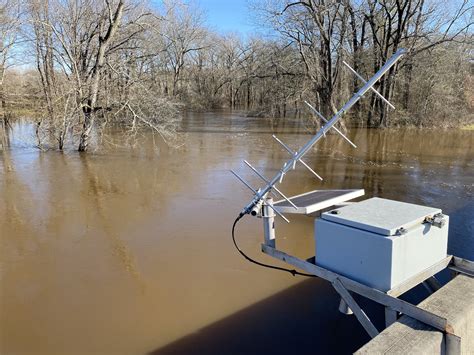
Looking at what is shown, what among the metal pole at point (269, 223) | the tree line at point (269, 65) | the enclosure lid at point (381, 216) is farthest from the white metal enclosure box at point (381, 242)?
the tree line at point (269, 65)

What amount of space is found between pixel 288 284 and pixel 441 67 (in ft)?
69.9

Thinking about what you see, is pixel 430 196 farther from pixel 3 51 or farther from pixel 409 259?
pixel 3 51

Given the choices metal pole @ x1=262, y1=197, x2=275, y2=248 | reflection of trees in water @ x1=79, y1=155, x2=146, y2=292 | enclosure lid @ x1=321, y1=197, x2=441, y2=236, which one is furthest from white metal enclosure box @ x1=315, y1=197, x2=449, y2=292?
reflection of trees in water @ x1=79, y1=155, x2=146, y2=292

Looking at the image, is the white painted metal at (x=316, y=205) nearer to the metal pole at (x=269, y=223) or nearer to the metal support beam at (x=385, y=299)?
the metal pole at (x=269, y=223)

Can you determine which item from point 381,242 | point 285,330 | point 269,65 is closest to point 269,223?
point 381,242

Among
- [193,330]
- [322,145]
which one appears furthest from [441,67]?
[193,330]

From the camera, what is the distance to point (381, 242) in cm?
233

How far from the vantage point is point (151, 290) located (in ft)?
14.2

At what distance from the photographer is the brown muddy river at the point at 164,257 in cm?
359

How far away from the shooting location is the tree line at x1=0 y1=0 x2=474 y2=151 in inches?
509

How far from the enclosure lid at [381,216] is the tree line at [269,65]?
408 inches

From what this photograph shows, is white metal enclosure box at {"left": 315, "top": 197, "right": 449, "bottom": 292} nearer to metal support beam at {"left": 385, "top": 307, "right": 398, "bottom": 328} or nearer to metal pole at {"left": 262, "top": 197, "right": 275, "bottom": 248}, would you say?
metal support beam at {"left": 385, "top": 307, "right": 398, "bottom": 328}

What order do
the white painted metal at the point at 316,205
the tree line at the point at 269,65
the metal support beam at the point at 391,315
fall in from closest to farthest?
1. the metal support beam at the point at 391,315
2. the white painted metal at the point at 316,205
3. the tree line at the point at 269,65

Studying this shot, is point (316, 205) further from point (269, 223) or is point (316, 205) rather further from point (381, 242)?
point (381, 242)
